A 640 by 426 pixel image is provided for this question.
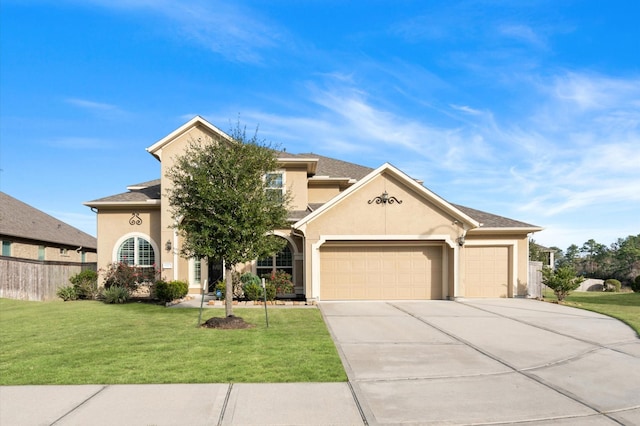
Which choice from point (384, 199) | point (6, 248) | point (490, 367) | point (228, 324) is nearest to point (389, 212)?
point (384, 199)

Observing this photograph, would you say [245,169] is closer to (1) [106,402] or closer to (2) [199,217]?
(2) [199,217]

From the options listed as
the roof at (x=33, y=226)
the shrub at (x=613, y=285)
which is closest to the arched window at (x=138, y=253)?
the roof at (x=33, y=226)

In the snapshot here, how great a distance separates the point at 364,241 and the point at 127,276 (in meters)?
10.0

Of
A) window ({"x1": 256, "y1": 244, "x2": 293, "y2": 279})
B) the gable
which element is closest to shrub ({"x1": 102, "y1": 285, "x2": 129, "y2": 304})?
window ({"x1": 256, "y1": 244, "x2": 293, "y2": 279})

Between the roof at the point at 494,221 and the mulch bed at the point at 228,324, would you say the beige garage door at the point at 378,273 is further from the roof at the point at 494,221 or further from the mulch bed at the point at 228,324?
the mulch bed at the point at 228,324

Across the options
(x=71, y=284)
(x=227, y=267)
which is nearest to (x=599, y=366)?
(x=227, y=267)

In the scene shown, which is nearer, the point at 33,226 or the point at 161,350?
the point at 161,350

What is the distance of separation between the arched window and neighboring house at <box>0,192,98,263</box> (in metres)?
7.96

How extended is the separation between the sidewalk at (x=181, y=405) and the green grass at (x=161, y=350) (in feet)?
1.18

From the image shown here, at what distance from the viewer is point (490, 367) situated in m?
7.35

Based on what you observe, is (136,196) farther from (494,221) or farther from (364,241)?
(494,221)

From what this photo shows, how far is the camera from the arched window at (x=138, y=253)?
1908 cm

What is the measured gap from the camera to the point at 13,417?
201 inches

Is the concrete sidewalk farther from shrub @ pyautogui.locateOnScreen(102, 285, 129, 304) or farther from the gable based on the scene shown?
shrub @ pyautogui.locateOnScreen(102, 285, 129, 304)
